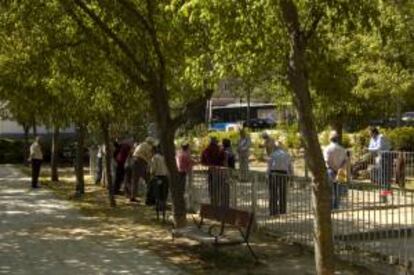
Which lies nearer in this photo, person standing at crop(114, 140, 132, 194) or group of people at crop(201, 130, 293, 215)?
group of people at crop(201, 130, 293, 215)

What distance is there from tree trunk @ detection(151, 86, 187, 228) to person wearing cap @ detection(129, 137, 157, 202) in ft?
19.7

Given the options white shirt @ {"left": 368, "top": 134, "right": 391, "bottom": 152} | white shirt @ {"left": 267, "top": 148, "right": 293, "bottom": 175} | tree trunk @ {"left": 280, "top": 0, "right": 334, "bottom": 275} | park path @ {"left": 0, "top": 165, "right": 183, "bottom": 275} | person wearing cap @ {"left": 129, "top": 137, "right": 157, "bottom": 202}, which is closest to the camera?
tree trunk @ {"left": 280, "top": 0, "right": 334, "bottom": 275}

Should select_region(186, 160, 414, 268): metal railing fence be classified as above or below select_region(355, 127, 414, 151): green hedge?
below

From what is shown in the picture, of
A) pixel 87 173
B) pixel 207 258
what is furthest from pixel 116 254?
pixel 87 173

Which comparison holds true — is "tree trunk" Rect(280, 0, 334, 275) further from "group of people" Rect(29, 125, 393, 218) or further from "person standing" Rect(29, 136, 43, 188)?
"person standing" Rect(29, 136, 43, 188)

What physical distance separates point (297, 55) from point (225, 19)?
87cm

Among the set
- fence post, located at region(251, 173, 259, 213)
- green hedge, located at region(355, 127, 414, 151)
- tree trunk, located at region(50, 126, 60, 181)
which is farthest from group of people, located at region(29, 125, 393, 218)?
green hedge, located at region(355, 127, 414, 151)

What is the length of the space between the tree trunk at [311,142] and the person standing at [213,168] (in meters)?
7.39

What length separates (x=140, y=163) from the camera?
836 inches

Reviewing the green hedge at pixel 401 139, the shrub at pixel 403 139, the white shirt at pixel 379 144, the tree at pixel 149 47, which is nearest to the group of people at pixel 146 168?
the tree at pixel 149 47

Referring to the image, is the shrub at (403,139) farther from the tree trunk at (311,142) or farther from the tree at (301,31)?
the tree trunk at (311,142)

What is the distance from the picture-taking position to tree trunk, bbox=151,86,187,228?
14.8 m

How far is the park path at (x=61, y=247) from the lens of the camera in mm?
11867

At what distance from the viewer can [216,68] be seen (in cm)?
966
